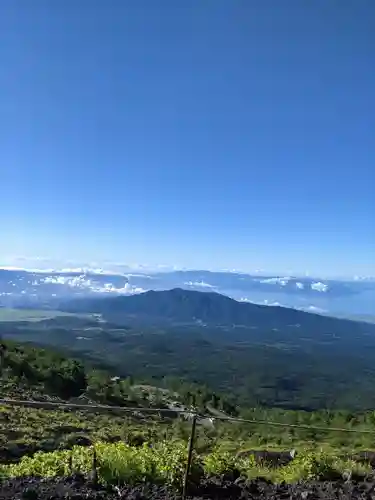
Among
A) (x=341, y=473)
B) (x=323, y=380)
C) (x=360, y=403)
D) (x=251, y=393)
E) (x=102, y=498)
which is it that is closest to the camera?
(x=102, y=498)

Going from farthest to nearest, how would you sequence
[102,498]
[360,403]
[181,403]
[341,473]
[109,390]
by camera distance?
[360,403] → [181,403] → [109,390] → [341,473] → [102,498]

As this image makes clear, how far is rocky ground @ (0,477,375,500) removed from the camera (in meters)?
6.65

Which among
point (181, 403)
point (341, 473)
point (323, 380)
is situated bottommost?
point (323, 380)

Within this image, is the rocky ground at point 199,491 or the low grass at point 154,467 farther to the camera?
the low grass at point 154,467

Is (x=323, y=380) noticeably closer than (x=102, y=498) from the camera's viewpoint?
No

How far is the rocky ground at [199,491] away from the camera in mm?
6652

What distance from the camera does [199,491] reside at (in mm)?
7266

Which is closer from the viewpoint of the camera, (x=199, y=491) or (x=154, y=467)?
(x=199, y=491)

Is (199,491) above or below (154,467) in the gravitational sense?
below

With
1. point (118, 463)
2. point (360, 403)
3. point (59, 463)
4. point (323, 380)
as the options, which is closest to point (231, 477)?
point (118, 463)

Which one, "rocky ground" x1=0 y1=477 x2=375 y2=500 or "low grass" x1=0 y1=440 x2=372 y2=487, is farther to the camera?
"low grass" x1=0 y1=440 x2=372 y2=487

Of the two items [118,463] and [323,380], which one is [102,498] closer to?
[118,463]

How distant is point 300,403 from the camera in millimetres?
129125

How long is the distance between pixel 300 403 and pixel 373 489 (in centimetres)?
12822
